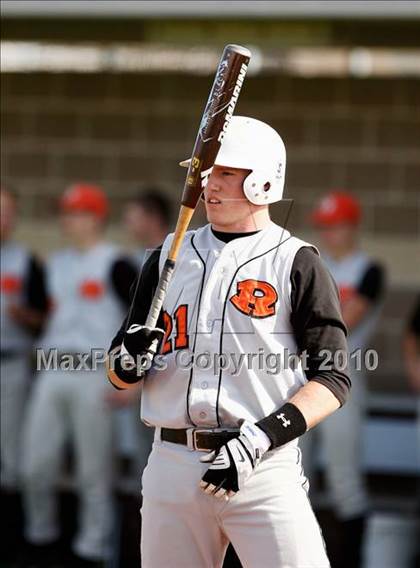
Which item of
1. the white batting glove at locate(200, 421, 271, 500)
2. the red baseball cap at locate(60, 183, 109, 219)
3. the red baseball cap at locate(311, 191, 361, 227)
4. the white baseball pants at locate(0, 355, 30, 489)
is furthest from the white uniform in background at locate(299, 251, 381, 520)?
the white batting glove at locate(200, 421, 271, 500)

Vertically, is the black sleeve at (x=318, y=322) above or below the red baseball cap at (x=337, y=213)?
below

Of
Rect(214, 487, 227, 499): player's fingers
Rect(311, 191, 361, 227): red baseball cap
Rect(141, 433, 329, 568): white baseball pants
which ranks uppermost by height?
Rect(311, 191, 361, 227): red baseball cap

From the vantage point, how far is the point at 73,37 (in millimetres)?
6656

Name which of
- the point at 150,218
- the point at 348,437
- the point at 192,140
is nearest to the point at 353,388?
the point at 348,437

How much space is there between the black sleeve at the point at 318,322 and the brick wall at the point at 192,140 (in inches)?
153

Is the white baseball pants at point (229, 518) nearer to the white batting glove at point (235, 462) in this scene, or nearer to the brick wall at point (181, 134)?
the white batting glove at point (235, 462)

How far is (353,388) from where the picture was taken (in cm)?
607

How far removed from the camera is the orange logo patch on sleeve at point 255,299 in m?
3.27

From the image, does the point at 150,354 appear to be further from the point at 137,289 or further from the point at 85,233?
the point at 85,233

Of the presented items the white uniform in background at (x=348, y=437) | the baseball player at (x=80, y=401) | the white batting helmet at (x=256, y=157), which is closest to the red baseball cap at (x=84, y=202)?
the baseball player at (x=80, y=401)

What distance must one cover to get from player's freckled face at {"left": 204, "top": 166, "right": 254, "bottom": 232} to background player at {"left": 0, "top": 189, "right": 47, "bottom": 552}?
310cm

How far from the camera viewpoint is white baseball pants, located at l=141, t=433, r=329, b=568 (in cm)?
320

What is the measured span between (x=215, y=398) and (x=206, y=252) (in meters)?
0.41

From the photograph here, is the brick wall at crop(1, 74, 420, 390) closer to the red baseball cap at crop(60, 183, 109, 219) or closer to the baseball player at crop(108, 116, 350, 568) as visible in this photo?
the red baseball cap at crop(60, 183, 109, 219)
